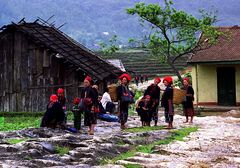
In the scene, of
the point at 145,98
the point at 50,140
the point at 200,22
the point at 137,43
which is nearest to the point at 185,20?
the point at 200,22

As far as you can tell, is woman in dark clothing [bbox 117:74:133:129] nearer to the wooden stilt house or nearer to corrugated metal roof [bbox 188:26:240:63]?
the wooden stilt house

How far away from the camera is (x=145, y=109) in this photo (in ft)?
54.9

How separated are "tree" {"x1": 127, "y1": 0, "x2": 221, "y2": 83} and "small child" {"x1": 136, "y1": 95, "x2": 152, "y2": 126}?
12554 mm

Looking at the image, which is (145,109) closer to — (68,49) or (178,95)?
(178,95)

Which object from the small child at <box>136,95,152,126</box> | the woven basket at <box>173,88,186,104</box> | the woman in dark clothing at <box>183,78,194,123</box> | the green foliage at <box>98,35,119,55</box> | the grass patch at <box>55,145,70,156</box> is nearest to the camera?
the grass patch at <box>55,145,70,156</box>

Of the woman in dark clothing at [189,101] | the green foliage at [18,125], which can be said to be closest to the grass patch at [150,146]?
the woman in dark clothing at [189,101]

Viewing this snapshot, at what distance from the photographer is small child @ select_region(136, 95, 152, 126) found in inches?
653

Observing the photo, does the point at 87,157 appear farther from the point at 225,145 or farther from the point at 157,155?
the point at 225,145

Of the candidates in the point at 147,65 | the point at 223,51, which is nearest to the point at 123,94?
the point at 223,51

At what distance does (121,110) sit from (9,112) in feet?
40.6

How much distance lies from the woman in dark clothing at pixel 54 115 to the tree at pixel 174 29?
15.0 metres

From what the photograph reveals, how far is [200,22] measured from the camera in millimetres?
30141

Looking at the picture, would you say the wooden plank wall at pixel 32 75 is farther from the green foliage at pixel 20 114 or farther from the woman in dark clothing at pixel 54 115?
the woman in dark clothing at pixel 54 115

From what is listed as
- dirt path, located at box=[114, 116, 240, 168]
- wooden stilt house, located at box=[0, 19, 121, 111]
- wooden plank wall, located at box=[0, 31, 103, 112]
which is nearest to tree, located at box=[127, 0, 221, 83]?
wooden stilt house, located at box=[0, 19, 121, 111]
